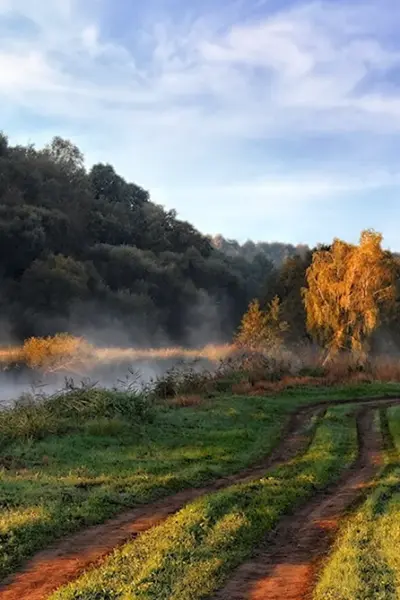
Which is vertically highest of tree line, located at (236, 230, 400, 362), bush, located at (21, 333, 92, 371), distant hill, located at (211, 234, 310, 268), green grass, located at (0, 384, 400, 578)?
distant hill, located at (211, 234, 310, 268)

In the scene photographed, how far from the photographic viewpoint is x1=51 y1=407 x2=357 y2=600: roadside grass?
6.40 meters

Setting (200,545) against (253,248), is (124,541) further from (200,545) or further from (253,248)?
(253,248)

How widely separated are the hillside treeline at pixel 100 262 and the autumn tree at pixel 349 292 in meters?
16.0

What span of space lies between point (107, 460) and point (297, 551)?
626 cm

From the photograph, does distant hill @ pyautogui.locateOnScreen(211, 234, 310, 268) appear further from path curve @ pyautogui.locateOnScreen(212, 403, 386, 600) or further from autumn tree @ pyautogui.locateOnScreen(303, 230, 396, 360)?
path curve @ pyautogui.locateOnScreen(212, 403, 386, 600)

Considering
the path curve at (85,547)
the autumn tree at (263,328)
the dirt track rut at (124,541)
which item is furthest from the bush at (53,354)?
the dirt track rut at (124,541)

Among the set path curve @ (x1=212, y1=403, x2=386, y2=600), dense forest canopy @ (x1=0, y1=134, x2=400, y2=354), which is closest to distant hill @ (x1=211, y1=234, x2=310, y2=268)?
dense forest canopy @ (x1=0, y1=134, x2=400, y2=354)

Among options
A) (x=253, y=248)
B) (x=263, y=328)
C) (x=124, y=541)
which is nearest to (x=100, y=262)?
(x=263, y=328)

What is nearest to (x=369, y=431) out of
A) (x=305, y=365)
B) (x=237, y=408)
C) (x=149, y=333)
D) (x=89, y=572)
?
(x=237, y=408)

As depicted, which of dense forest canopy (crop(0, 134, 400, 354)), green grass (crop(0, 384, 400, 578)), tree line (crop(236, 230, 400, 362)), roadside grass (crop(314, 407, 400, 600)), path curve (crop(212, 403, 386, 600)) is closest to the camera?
roadside grass (crop(314, 407, 400, 600))

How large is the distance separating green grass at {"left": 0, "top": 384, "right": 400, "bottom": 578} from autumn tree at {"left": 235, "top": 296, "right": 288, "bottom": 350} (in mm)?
14077

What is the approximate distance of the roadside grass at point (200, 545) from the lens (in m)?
6.40

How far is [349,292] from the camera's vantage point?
39.8 m

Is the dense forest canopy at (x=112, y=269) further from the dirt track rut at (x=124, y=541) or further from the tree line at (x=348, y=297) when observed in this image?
the dirt track rut at (x=124, y=541)
